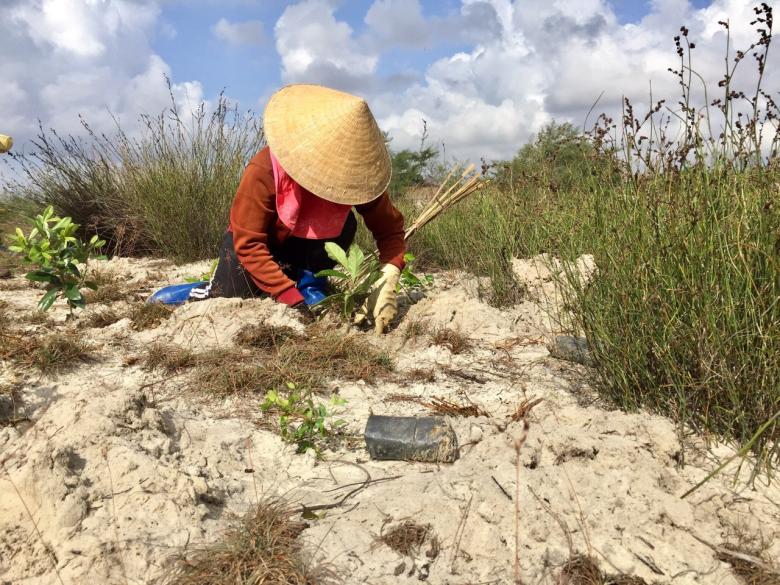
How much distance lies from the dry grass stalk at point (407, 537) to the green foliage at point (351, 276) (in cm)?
187

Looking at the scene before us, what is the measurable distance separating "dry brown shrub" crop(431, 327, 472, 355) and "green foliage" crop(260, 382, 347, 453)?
2.97 feet

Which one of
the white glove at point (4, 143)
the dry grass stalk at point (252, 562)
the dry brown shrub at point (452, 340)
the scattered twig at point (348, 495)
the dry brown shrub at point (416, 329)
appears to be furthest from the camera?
the dry brown shrub at point (416, 329)

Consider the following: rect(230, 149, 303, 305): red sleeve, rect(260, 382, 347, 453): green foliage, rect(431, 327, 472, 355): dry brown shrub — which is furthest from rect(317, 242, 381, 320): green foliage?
rect(260, 382, 347, 453): green foliage

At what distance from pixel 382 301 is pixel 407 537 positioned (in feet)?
6.27

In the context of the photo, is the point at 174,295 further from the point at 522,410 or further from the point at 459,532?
the point at 459,532

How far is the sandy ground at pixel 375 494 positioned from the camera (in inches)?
58.5

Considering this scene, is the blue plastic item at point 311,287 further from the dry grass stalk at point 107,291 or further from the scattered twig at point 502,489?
the scattered twig at point 502,489

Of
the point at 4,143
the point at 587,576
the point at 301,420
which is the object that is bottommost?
the point at 587,576

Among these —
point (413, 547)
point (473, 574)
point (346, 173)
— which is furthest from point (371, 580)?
point (346, 173)

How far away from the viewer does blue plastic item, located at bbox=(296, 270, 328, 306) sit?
364 cm

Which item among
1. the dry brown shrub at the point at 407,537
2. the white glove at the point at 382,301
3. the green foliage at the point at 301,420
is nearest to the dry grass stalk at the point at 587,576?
→ the dry brown shrub at the point at 407,537

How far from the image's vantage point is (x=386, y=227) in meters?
3.65

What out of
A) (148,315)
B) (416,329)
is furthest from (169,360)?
(416,329)

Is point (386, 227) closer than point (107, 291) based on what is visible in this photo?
Yes
